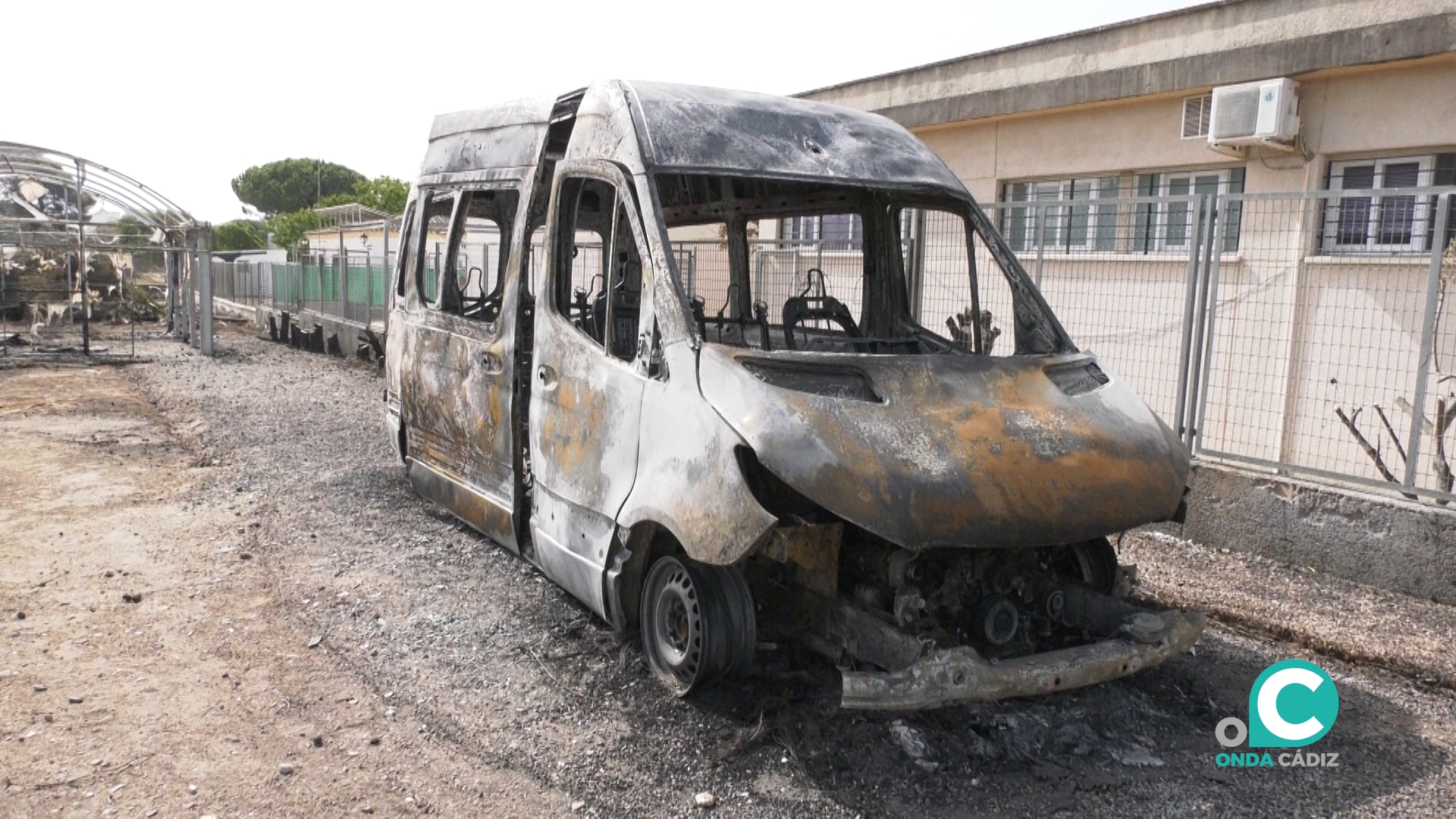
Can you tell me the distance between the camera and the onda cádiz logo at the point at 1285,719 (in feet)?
13.1

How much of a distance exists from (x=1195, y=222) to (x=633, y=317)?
447 cm

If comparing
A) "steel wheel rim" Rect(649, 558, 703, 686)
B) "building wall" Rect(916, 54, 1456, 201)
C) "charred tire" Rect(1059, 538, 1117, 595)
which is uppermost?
"building wall" Rect(916, 54, 1456, 201)

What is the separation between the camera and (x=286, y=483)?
812 cm

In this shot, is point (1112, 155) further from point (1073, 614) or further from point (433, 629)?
point (433, 629)

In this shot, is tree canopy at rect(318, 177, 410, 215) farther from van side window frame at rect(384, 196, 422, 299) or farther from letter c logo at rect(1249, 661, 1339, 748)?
letter c logo at rect(1249, 661, 1339, 748)

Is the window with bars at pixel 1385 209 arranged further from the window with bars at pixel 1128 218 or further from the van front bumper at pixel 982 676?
the van front bumper at pixel 982 676

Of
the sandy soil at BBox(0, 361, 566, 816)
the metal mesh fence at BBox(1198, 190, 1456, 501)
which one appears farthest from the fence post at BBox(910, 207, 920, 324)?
the sandy soil at BBox(0, 361, 566, 816)

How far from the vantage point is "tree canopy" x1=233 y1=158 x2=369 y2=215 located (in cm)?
7988

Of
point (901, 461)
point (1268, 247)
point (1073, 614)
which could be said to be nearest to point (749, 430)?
point (901, 461)

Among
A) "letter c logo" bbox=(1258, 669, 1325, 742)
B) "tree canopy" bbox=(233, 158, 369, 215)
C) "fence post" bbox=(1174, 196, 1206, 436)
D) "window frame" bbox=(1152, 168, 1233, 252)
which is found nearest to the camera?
"letter c logo" bbox=(1258, 669, 1325, 742)

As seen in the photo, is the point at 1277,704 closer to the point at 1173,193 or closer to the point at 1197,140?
the point at 1197,140

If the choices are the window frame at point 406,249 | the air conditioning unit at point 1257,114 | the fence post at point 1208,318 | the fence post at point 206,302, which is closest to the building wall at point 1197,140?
the air conditioning unit at point 1257,114

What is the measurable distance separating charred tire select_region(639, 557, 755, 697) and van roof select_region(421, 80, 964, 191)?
1.74m

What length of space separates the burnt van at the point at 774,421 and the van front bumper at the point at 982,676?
1 cm
